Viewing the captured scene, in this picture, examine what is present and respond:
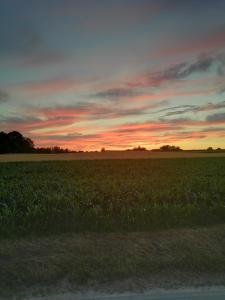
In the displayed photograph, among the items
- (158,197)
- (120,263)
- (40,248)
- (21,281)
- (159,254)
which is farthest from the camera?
(158,197)

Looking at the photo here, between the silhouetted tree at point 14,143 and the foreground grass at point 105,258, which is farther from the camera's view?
the silhouetted tree at point 14,143

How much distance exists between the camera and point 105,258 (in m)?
5.84

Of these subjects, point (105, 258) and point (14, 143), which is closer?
point (105, 258)

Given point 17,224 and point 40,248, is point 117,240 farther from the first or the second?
point 17,224

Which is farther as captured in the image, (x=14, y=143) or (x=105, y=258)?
(x=14, y=143)

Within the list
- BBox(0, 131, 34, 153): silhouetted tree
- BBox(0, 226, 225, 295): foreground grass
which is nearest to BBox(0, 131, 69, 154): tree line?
BBox(0, 131, 34, 153): silhouetted tree

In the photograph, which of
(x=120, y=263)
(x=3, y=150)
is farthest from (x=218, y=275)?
(x=3, y=150)

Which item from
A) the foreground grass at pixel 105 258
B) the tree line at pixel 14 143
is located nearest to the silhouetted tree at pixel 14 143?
the tree line at pixel 14 143

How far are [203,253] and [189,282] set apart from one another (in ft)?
3.72

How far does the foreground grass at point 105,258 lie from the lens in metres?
5.19

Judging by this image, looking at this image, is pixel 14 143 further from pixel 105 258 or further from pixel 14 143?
pixel 105 258

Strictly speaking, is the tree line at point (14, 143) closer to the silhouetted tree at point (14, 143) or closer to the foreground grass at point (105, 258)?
the silhouetted tree at point (14, 143)

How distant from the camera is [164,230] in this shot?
7.93 meters

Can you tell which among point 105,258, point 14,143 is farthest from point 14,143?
point 105,258
